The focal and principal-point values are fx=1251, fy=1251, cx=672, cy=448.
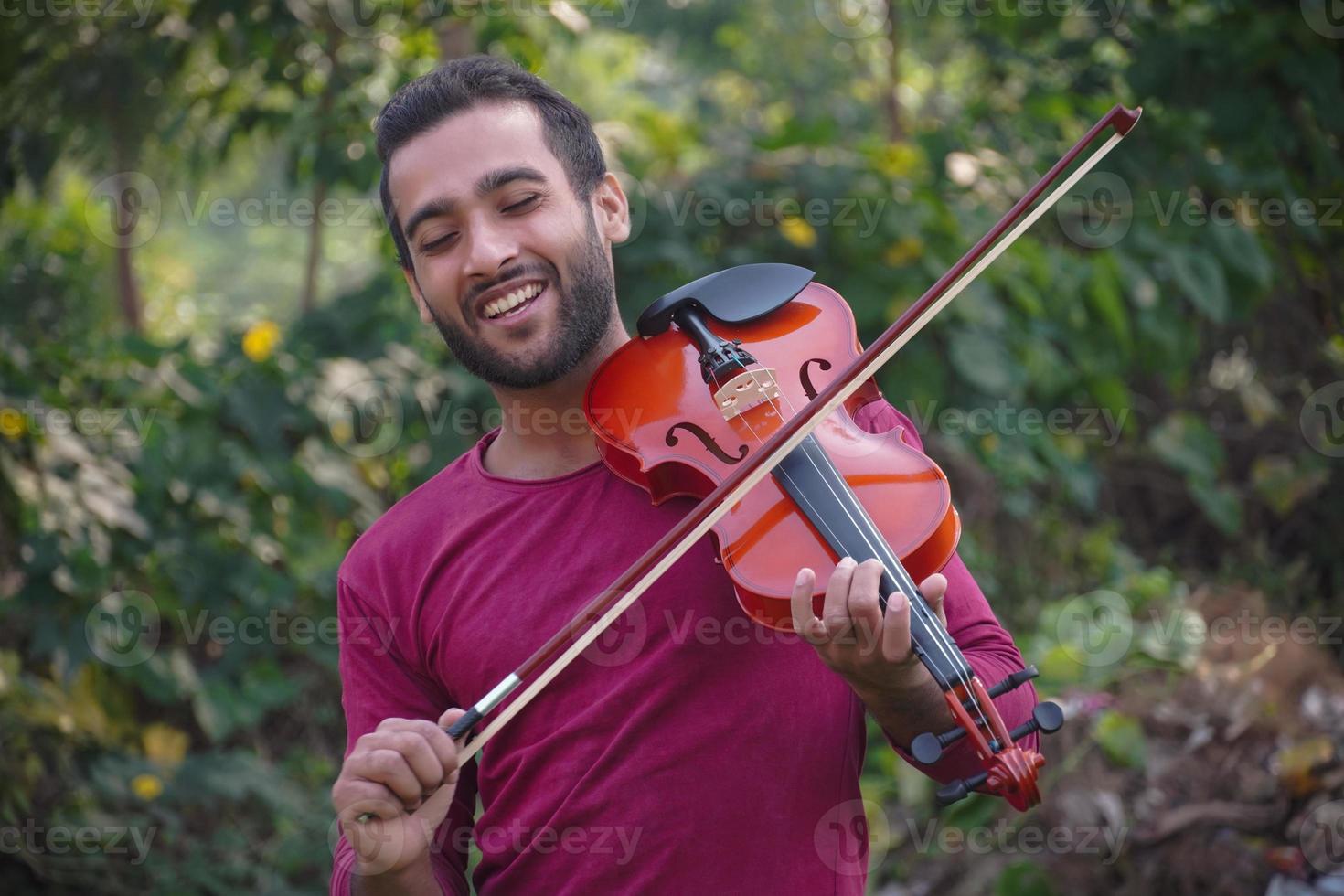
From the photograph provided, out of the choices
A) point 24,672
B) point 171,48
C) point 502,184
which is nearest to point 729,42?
point 171,48

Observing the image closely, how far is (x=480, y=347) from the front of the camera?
152 centimetres

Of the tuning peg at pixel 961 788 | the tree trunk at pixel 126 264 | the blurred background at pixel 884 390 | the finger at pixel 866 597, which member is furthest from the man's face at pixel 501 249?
the tree trunk at pixel 126 264

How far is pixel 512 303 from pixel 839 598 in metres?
0.59

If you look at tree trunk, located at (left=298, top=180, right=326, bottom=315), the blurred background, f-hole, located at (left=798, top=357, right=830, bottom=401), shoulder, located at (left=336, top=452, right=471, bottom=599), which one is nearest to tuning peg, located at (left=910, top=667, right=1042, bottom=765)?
f-hole, located at (left=798, top=357, right=830, bottom=401)

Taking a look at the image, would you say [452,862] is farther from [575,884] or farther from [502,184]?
[502,184]

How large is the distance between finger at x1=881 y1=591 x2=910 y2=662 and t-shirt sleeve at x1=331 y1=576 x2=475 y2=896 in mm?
605

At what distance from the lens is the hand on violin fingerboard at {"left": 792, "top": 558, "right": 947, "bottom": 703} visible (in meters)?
1.12

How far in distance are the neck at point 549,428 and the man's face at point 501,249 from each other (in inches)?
1.6

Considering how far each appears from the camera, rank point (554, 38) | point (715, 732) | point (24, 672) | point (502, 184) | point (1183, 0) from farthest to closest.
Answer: point (554, 38) < point (1183, 0) < point (24, 672) < point (502, 184) < point (715, 732)

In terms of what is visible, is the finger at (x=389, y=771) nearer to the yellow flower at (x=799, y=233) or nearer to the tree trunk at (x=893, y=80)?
the yellow flower at (x=799, y=233)

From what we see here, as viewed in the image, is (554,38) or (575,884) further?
(554,38)

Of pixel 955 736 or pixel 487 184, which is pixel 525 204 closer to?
pixel 487 184

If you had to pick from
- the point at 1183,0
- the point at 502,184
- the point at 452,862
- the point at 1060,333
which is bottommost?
the point at 1060,333

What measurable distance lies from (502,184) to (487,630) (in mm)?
528
